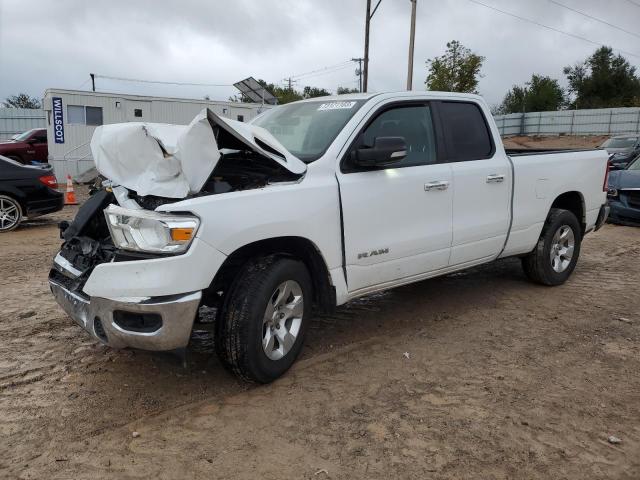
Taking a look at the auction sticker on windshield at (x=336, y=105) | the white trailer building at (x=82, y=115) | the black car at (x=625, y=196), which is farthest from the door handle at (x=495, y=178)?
the white trailer building at (x=82, y=115)

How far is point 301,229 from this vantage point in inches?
138

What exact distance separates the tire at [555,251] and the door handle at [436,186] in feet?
Answer: 5.90

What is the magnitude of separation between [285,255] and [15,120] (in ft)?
88.7

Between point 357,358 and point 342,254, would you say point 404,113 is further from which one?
point 357,358

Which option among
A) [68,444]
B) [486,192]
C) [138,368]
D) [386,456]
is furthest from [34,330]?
[486,192]

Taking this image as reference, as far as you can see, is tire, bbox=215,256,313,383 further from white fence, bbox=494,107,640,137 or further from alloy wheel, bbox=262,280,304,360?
white fence, bbox=494,107,640,137

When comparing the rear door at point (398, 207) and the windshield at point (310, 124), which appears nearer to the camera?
the rear door at point (398, 207)

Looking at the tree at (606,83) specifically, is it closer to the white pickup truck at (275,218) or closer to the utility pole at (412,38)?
the utility pole at (412,38)

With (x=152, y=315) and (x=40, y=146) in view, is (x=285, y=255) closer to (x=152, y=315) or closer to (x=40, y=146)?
(x=152, y=315)

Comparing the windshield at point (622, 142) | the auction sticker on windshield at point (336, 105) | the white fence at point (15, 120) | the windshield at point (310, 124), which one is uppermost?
the white fence at point (15, 120)

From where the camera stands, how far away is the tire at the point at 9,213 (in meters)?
9.29

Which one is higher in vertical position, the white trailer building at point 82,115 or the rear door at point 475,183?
the white trailer building at point 82,115

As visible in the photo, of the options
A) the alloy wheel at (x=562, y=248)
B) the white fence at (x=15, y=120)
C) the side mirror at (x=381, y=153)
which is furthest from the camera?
the white fence at (x=15, y=120)

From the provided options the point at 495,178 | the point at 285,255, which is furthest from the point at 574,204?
the point at 285,255
